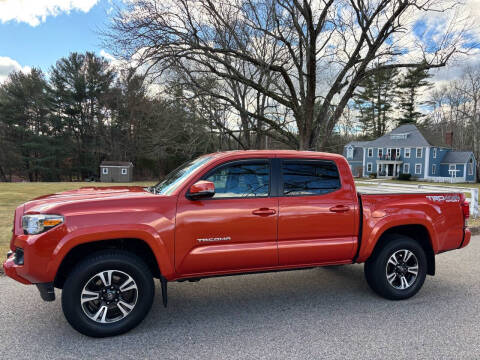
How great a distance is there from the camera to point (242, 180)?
3.80m

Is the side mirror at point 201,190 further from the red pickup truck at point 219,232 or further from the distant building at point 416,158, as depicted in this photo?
the distant building at point 416,158

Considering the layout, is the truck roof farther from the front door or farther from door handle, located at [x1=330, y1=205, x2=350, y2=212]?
door handle, located at [x1=330, y1=205, x2=350, y2=212]

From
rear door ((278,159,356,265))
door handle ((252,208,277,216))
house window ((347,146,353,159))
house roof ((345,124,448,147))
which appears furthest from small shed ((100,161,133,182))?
door handle ((252,208,277,216))

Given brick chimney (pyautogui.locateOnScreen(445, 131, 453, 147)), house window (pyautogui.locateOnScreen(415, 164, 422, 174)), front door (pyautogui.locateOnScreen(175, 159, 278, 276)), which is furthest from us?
brick chimney (pyautogui.locateOnScreen(445, 131, 453, 147))

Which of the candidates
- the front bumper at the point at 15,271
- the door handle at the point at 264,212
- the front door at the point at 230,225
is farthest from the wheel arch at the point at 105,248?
the door handle at the point at 264,212

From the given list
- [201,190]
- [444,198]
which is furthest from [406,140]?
[201,190]

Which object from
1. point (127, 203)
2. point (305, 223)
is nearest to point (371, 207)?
point (305, 223)

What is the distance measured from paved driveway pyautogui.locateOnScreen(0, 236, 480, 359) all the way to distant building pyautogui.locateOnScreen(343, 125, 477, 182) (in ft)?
148

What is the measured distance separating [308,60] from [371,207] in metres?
8.04

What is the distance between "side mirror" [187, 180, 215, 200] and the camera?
335 centimetres

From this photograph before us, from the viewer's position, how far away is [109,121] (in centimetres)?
4794

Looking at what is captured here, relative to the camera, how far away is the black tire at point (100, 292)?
313 centimetres

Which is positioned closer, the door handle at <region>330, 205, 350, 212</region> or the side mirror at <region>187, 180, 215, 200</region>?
the side mirror at <region>187, 180, 215, 200</region>

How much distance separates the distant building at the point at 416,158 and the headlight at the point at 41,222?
47204 mm
